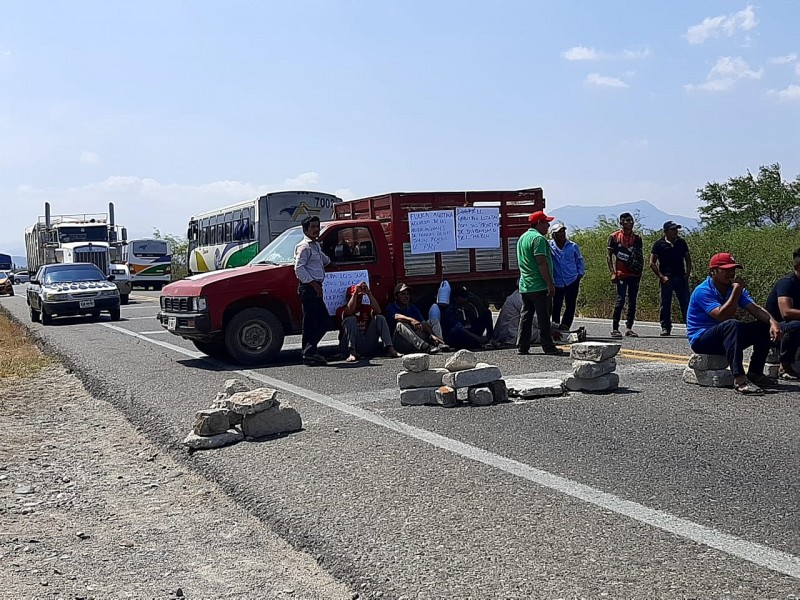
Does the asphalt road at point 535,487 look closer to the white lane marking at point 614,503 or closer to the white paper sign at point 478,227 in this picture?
the white lane marking at point 614,503

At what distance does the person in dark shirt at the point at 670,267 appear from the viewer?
44.7 feet

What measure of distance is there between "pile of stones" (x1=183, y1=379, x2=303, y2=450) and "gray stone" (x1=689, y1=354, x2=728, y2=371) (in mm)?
4005

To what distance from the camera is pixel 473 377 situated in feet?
26.7

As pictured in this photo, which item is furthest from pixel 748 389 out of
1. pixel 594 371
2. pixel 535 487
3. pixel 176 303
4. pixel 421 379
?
pixel 176 303

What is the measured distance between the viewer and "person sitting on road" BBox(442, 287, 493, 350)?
12859 millimetres

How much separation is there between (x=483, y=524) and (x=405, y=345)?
7470 mm

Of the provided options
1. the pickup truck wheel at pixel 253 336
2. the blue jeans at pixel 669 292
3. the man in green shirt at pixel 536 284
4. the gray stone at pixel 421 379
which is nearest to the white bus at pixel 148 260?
the pickup truck wheel at pixel 253 336

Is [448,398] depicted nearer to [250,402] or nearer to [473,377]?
[473,377]

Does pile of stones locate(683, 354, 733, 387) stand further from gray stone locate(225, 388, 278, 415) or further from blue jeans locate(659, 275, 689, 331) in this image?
blue jeans locate(659, 275, 689, 331)

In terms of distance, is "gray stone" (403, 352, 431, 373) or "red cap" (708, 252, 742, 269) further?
"red cap" (708, 252, 742, 269)

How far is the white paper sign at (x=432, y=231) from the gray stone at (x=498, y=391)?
5.15 metres

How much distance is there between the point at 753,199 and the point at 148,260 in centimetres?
3357

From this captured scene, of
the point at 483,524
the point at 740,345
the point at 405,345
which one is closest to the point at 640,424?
the point at 740,345

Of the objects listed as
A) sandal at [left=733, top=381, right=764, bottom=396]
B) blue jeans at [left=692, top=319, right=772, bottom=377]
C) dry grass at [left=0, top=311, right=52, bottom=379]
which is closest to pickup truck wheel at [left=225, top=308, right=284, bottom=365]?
dry grass at [left=0, top=311, right=52, bottom=379]
